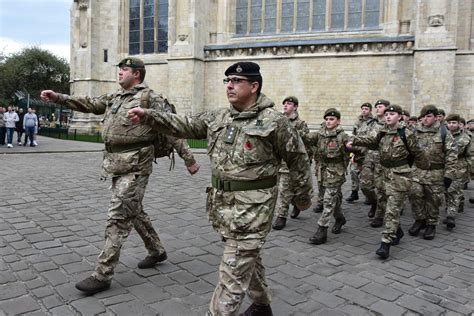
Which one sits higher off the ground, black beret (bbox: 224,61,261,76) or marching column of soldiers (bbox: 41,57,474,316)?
black beret (bbox: 224,61,261,76)

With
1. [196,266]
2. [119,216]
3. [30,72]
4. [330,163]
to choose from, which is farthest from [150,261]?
[30,72]

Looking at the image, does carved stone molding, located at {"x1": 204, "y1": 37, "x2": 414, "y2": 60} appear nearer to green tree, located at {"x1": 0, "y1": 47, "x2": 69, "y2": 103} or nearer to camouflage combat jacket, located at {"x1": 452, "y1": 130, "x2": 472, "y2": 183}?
camouflage combat jacket, located at {"x1": 452, "y1": 130, "x2": 472, "y2": 183}

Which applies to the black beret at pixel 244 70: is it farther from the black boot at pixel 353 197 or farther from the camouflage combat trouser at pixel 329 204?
the black boot at pixel 353 197

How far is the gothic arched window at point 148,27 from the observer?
86.2 ft

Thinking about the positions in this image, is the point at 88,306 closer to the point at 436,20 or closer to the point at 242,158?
the point at 242,158

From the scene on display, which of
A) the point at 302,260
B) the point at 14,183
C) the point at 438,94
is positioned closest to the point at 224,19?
the point at 438,94

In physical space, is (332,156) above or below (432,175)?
above

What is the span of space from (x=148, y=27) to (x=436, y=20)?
1661 centimetres

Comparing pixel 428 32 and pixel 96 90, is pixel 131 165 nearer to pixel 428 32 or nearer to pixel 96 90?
pixel 428 32

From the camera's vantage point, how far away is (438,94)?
18750 mm

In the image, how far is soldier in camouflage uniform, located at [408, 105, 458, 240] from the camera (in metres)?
6.68

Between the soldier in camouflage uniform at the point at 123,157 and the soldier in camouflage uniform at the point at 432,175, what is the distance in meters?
4.19

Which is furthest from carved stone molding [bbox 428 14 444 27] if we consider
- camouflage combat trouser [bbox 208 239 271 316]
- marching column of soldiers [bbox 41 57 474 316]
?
camouflage combat trouser [bbox 208 239 271 316]

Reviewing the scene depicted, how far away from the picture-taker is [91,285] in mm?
3902
